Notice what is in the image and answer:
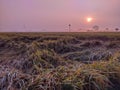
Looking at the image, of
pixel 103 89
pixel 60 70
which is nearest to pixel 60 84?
pixel 60 70

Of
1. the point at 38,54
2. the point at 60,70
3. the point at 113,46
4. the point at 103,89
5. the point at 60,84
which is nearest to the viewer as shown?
the point at 60,84

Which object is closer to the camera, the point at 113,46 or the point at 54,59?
the point at 54,59

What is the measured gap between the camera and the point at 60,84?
2.95 m

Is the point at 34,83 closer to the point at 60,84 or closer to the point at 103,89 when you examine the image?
the point at 60,84

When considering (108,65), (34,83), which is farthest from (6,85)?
(108,65)

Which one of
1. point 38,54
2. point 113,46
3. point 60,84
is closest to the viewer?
point 60,84

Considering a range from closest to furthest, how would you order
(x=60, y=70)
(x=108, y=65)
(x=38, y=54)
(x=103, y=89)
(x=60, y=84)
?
(x=60, y=84), (x=103, y=89), (x=60, y=70), (x=108, y=65), (x=38, y=54)

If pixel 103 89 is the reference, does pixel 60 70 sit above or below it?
above

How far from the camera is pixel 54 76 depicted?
3.12 m

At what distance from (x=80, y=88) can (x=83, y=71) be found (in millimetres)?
385

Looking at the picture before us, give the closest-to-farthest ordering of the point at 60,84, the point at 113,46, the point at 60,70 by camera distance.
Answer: the point at 60,84 → the point at 60,70 → the point at 113,46

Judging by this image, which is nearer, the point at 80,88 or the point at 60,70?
the point at 80,88

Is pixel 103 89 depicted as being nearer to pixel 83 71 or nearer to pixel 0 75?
pixel 83 71

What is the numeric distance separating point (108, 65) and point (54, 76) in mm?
1172
